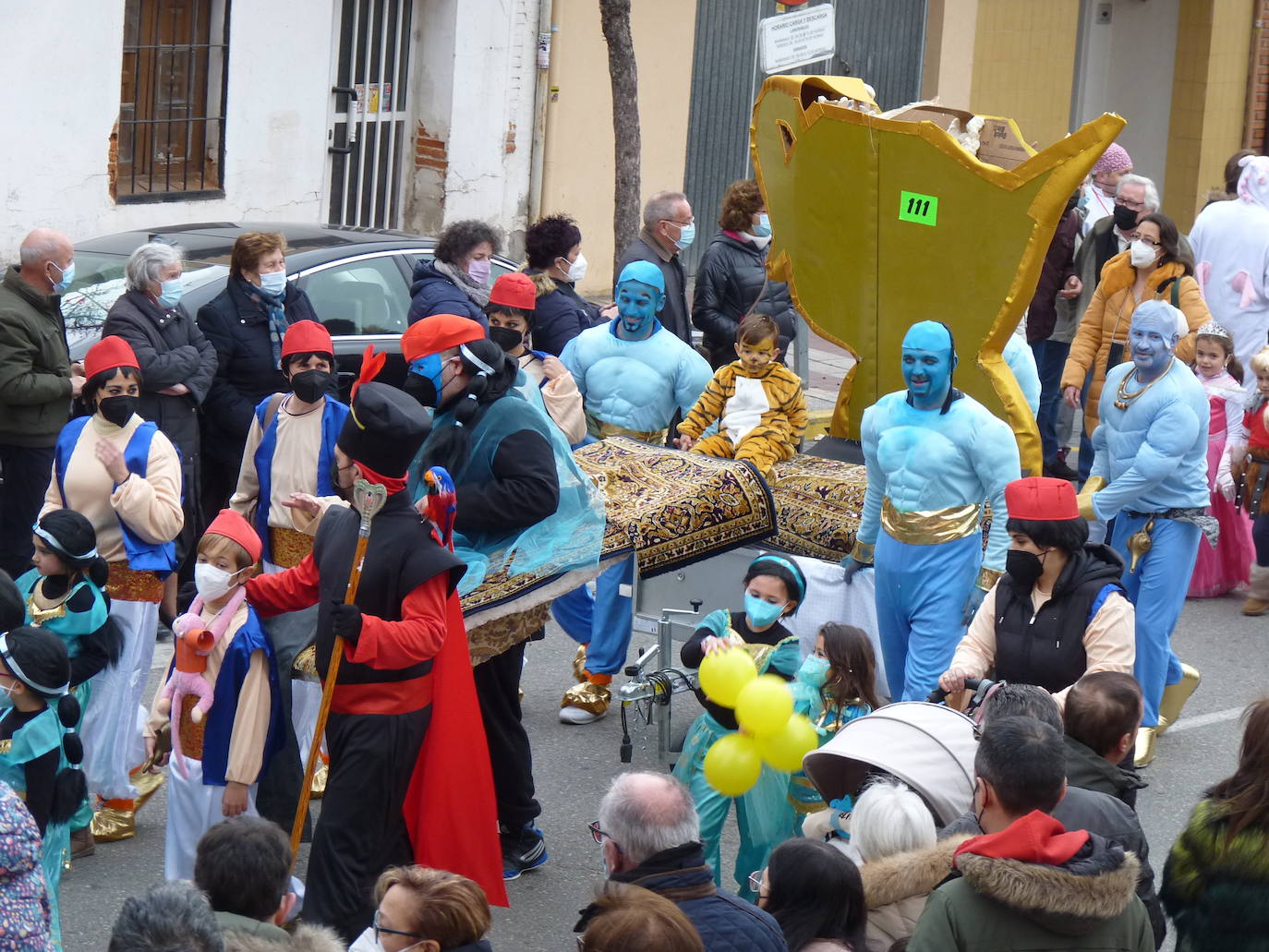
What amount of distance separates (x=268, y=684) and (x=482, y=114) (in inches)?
455

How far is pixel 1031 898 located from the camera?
344 centimetres

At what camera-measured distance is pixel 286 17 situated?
1463 cm

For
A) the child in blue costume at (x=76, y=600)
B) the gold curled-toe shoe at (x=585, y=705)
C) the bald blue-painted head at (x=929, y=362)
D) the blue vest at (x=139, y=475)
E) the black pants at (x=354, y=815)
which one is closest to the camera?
the black pants at (x=354, y=815)

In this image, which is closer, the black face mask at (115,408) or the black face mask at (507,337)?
the black face mask at (115,408)

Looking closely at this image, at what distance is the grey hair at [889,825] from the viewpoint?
4.16m

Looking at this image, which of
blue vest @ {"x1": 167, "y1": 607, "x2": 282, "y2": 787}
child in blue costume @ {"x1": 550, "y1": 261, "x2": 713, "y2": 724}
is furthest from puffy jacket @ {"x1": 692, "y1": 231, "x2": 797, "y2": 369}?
blue vest @ {"x1": 167, "y1": 607, "x2": 282, "y2": 787}

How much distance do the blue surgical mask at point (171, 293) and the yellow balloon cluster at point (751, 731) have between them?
150 inches

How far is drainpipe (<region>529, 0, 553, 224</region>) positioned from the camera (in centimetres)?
1639

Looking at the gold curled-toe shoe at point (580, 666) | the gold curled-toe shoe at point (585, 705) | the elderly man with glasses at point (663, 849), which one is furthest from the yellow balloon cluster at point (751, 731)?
the gold curled-toe shoe at point (580, 666)

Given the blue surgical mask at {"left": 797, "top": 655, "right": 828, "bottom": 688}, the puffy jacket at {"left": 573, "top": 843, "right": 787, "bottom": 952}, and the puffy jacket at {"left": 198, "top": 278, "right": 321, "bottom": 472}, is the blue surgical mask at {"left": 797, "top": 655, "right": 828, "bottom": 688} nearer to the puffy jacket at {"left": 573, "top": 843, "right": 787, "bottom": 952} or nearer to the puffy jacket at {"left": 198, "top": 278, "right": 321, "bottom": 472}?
the puffy jacket at {"left": 573, "top": 843, "right": 787, "bottom": 952}

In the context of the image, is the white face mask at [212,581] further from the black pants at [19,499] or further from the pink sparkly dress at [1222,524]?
the pink sparkly dress at [1222,524]

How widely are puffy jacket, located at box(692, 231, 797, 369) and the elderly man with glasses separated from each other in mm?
6307

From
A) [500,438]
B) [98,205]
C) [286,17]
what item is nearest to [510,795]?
[500,438]

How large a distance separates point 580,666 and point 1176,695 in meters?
2.66
